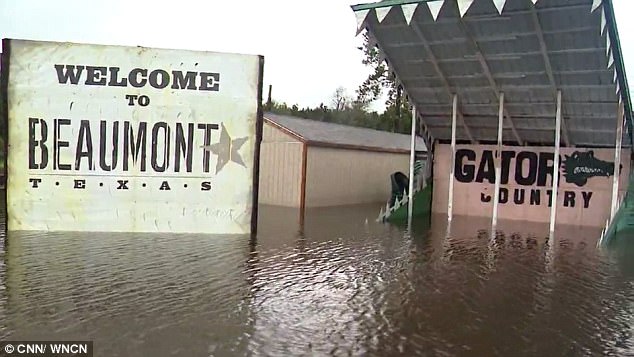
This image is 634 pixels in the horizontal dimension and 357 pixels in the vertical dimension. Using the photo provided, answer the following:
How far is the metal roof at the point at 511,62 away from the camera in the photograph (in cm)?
1046

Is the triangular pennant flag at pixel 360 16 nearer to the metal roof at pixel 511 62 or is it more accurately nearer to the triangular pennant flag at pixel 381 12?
the metal roof at pixel 511 62

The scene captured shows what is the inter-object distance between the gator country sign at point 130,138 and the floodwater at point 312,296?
1.88ft

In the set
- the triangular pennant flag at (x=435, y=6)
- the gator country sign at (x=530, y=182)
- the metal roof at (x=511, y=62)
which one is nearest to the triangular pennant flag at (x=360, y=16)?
the metal roof at (x=511, y=62)

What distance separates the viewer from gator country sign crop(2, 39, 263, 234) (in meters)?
10.2

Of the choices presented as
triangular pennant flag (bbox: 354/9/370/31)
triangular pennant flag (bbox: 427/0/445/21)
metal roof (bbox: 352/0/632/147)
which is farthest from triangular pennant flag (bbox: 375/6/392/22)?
triangular pennant flag (bbox: 427/0/445/21)

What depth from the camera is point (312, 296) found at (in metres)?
6.55

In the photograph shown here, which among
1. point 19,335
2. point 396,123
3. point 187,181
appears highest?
point 396,123

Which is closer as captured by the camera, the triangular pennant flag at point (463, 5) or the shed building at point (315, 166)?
the triangular pennant flag at point (463, 5)

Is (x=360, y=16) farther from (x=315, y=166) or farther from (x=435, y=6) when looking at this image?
(x=315, y=166)

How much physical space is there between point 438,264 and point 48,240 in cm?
603

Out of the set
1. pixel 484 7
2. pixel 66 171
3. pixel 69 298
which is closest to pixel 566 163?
pixel 484 7

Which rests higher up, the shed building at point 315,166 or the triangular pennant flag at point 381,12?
the triangular pennant flag at point 381,12

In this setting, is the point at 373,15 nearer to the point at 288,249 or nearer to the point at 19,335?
the point at 288,249

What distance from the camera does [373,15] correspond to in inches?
444
